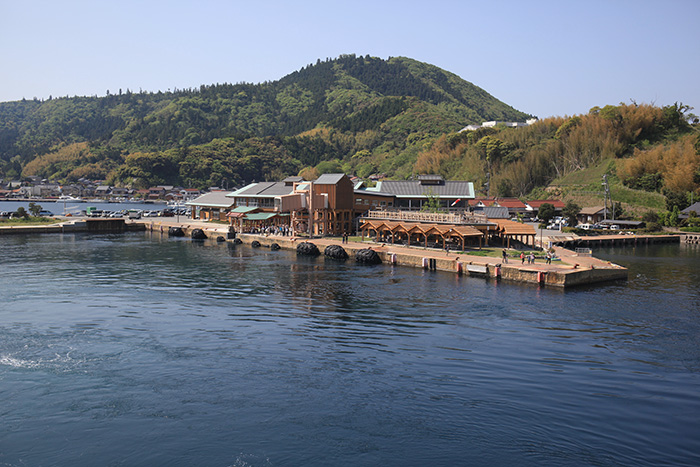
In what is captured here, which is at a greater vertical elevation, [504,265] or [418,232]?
[418,232]

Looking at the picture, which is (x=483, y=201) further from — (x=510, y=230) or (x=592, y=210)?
(x=510, y=230)

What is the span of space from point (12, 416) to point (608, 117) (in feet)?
440

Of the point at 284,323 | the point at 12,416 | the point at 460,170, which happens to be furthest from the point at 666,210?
the point at 12,416

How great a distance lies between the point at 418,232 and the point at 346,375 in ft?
136

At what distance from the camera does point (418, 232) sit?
63562mm

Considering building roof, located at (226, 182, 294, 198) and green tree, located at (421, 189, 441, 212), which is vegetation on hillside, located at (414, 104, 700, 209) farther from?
building roof, located at (226, 182, 294, 198)

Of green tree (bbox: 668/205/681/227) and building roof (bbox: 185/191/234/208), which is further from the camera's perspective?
building roof (bbox: 185/191/234/208)

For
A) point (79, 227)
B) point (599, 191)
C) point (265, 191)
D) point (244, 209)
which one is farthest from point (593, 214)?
point (79, 227)

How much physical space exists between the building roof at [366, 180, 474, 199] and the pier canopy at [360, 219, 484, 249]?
47.0ft

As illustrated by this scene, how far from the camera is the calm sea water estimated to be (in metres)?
17.5

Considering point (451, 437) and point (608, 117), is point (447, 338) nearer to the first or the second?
point (451, 437)

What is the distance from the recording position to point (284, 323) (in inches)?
1283

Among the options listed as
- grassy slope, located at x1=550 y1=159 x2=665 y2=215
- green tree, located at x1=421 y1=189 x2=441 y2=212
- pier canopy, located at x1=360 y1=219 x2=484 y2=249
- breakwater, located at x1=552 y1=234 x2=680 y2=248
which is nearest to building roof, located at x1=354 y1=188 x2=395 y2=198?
green tree, located at x1=421 y1=189 x2=441 y2=212

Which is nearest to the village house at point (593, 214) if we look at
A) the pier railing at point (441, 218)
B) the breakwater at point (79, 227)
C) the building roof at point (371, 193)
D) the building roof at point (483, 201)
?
the building roof at point (483, 201)
